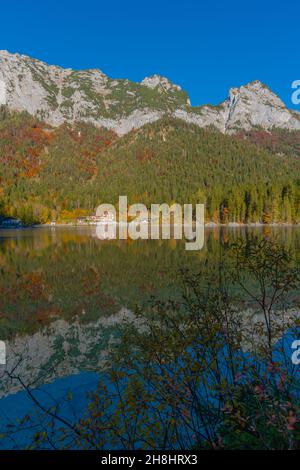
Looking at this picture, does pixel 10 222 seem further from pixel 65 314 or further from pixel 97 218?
pixel 65 314

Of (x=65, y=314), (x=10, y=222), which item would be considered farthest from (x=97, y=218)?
(x=65, y=314)

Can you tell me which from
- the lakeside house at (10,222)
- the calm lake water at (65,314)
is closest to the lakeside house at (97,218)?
the lakeside house at (10,222)

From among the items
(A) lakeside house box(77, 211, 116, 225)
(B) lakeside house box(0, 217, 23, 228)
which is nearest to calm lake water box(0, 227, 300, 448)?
(B) lakeside house box(0, 217, 23, 228)

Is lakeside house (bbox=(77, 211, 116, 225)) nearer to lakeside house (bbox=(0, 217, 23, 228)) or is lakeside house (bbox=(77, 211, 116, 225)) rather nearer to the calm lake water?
lakeside house (bbox=(0, 217, 23, 228))

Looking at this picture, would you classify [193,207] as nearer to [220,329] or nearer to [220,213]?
[220,213]

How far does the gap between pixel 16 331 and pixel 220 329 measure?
11587 millimetres

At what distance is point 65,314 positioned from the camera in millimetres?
19141

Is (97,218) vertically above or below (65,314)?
above

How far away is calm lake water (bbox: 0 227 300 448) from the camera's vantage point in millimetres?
10836

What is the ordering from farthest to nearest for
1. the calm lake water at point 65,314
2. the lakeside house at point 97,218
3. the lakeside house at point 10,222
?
the lakeside house at point 97,218, the lakeside house at point 10,222, the calm lake water at point 65,314

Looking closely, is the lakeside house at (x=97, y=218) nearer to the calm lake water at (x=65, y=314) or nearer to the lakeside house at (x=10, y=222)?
the lakeside house at (x=10, y=222)

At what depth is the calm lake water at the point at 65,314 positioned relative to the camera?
427 inches

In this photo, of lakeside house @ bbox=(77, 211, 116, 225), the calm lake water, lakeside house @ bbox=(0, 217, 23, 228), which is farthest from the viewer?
lakeside house @ bbox=(77, 211, 116, 225)
